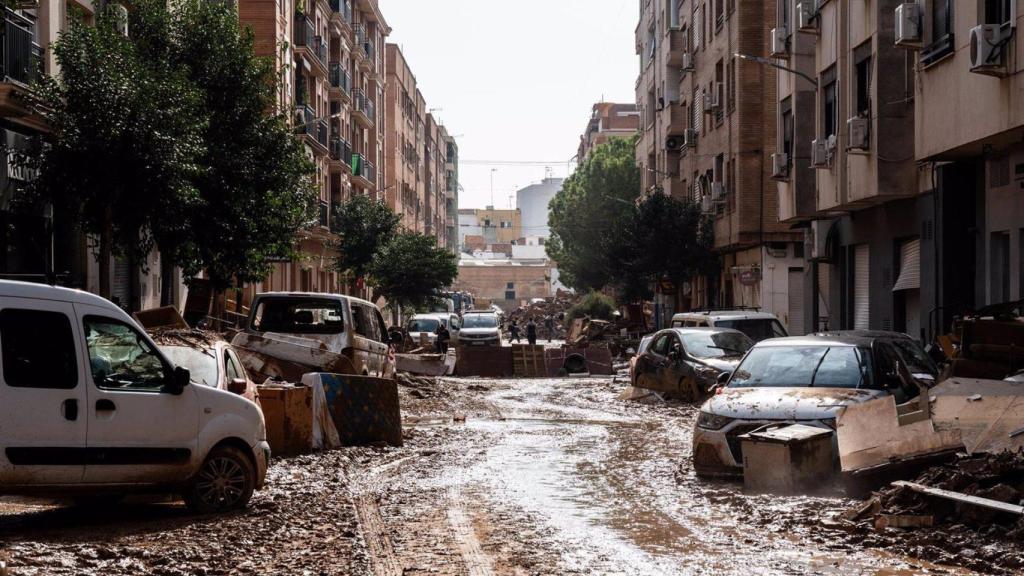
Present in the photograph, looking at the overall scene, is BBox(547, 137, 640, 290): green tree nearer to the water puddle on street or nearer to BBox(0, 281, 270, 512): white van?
the water puddle on street

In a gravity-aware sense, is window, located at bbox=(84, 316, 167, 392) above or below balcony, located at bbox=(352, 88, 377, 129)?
below

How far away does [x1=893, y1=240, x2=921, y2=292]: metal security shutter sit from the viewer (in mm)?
25672

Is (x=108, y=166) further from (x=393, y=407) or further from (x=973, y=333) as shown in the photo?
(x=973, y=333)

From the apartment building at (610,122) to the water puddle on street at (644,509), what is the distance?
98.0 metres

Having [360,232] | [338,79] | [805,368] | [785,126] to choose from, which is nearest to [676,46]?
[338,79]

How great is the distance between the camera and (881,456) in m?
10.9

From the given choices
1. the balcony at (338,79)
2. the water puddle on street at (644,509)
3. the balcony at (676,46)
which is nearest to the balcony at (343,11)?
the balcony at (338,79)

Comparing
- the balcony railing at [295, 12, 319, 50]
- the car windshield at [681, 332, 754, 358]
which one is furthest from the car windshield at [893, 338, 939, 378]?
the balcony railing at [295, 12, 319, 50]

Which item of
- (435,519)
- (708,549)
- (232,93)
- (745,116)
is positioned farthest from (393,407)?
(745,116)

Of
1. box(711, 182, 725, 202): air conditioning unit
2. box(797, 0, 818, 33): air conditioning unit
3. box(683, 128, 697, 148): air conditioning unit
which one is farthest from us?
box(683, 128, 697, 148): air conditioning unit

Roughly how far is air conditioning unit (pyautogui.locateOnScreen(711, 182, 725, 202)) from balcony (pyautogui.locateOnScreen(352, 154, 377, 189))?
2733 cm

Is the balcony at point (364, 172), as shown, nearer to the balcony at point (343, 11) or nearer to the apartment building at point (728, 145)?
the balcony at point (343, 11)

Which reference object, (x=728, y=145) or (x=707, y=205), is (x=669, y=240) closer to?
(x=707, y=205)

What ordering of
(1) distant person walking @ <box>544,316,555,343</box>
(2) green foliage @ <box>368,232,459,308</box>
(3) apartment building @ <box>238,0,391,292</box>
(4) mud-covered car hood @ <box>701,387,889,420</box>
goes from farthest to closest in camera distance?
(1) distant person walking @ <box>544,316,555,343</box> < (2) green foliage @ <box>368,232,459,308</box> < (3) apartment building @ <box>238,0,391,292</box> < (4) mud-covered car hood @ <box>701,387,889,420</box>
